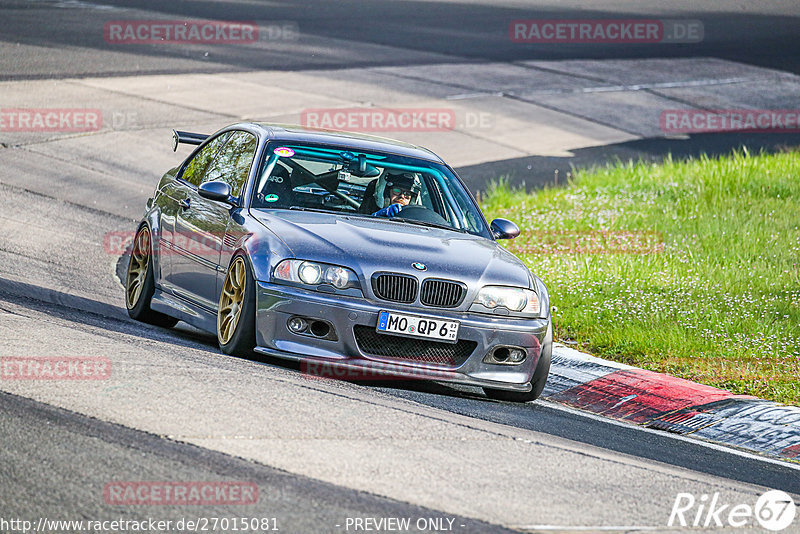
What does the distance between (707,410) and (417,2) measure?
31725mm

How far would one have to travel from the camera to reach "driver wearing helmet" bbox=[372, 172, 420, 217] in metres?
8.66

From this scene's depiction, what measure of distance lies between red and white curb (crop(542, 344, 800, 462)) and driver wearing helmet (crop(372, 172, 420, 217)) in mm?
1675

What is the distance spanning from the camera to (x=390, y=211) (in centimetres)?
865

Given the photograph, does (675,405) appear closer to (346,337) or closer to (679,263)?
(346,337)

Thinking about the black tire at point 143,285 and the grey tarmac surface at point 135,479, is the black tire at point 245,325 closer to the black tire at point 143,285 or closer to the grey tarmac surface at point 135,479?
the black tire at point 143,285

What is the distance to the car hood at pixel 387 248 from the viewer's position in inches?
294

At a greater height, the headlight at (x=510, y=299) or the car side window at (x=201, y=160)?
the car side window at (x=201, y=160)

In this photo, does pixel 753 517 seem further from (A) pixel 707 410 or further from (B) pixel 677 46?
(B) pixel 677 46

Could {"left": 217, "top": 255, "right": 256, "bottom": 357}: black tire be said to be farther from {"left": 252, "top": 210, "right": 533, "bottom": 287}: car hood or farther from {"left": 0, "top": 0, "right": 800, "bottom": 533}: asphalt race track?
{"left": 252, "top": 210, "right": 533, "bottom": 287}: car hood

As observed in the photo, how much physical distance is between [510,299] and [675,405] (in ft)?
5.27

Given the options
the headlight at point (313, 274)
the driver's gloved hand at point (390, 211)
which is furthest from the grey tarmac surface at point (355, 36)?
the headlight at point (313, 274)

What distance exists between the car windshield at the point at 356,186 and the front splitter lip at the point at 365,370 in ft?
4.33

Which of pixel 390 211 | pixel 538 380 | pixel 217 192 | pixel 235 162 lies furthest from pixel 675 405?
pixel 235 162

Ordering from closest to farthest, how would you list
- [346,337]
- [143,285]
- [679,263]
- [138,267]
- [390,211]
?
[346,337]
[390,211]
[143,285]
[138,267]
[679,263]
